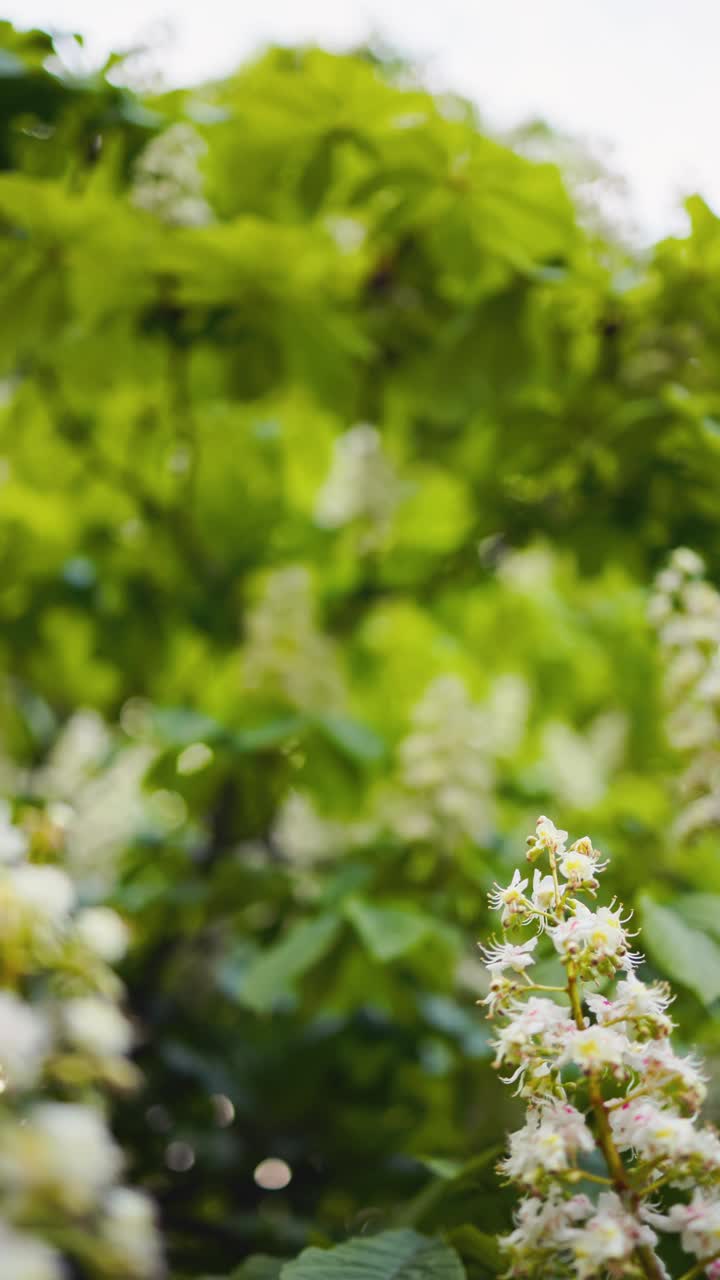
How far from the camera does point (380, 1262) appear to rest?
0.68m

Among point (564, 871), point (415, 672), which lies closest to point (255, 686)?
point (415, 672)

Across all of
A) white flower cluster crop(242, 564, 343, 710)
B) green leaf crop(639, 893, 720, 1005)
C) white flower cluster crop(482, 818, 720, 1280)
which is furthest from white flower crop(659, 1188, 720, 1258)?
white flower cluster crop(242, 564, 343, 710)

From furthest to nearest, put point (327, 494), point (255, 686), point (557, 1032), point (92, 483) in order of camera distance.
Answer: point (327, 494)
point (92, 483)
point (255, 686)
point (557, 1032)

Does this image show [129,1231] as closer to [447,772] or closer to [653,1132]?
[653,1132]

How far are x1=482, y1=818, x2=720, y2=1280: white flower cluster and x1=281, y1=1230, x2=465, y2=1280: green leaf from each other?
3.4 inches

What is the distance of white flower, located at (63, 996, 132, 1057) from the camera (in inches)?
32.0

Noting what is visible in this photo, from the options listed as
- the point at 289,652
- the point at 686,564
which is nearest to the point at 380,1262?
the point at 686,564

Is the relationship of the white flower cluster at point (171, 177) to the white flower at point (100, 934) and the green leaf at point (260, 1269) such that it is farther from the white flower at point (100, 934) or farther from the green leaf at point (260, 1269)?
the green leaf at point (260, 1269)

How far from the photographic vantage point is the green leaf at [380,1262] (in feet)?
2.10

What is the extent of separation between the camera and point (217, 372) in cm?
180

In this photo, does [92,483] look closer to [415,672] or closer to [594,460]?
[415,672]

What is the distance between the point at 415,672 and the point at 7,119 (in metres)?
1.21

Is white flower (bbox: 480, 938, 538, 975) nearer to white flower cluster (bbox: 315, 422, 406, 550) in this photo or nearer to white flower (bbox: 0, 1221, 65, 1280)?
white flower (bbox: 0, 1221, 65, 1280)

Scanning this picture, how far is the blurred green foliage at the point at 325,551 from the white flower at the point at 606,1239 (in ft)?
0.67
